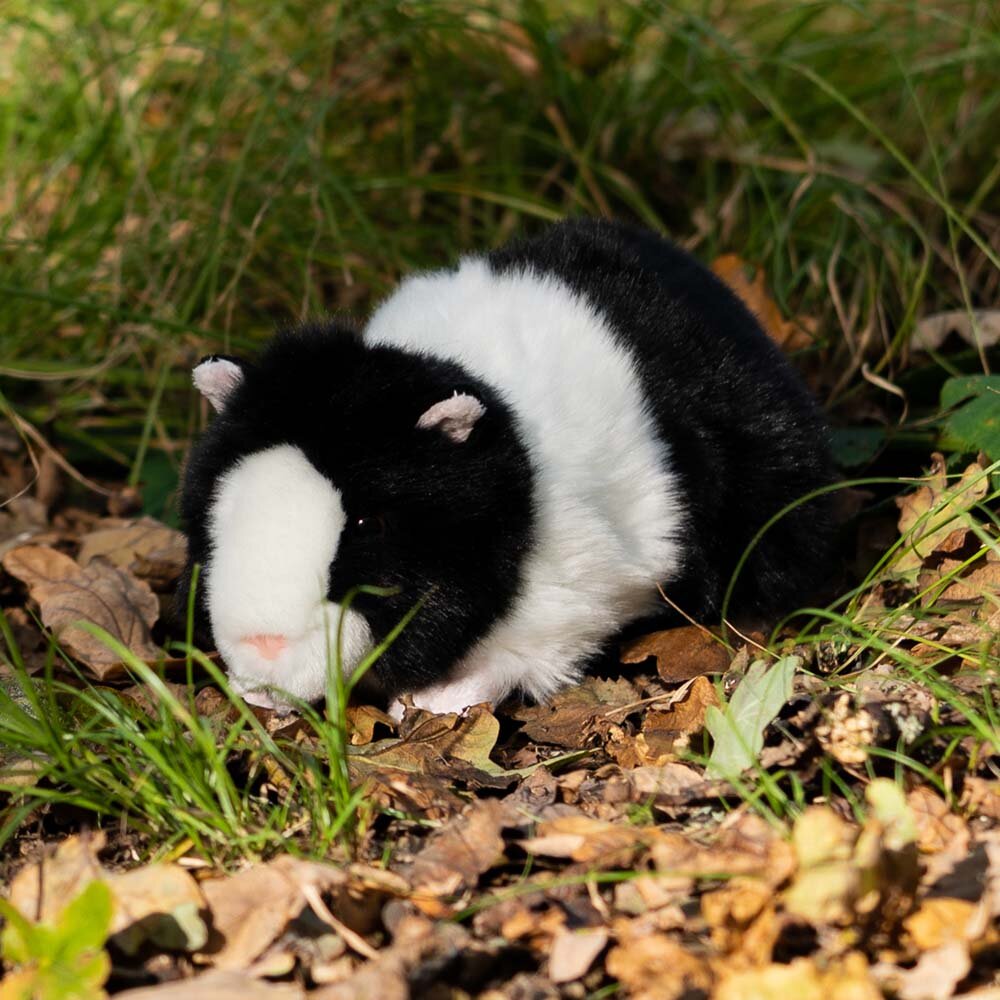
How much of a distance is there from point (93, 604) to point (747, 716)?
1.97m

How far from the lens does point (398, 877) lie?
97.8 inches

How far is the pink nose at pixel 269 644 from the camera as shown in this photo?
9.12ft

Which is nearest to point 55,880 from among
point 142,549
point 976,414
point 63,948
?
point 63,948

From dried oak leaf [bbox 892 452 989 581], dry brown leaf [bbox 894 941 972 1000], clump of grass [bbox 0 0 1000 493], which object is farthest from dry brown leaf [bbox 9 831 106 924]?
clump of grass [bbox 0 0 1000 493]

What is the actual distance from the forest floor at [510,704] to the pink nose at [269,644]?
181 mm

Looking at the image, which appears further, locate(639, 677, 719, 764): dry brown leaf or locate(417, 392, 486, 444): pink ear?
locate(639, 677, 719, 764): dry brown leaf

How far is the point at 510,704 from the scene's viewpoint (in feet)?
11.1

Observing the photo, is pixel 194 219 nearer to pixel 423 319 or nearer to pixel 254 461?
pixel 423 319

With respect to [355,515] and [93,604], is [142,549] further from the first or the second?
[355,515]

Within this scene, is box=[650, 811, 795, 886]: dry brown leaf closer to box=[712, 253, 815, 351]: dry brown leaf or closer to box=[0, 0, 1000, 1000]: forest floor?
Result: box=[0, 0, 1000, 1000]: forest floor

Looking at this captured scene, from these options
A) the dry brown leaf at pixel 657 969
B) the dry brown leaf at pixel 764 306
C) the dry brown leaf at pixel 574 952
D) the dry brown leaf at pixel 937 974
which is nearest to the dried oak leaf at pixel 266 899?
the dry brown leaf at pixel 574 952

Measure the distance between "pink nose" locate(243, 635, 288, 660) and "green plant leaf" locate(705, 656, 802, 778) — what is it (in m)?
0.94

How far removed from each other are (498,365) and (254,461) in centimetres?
67

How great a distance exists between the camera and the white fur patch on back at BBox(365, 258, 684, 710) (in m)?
3.06
